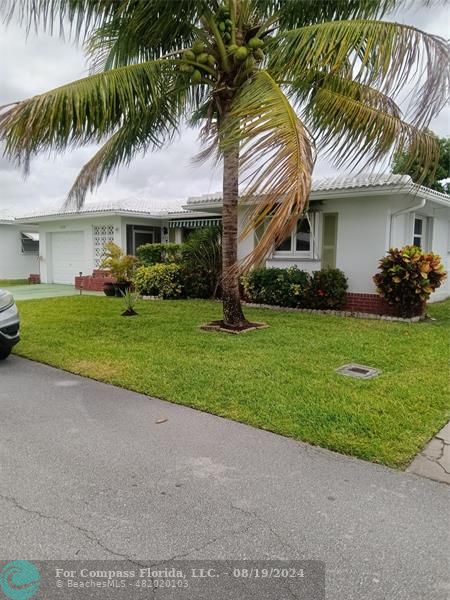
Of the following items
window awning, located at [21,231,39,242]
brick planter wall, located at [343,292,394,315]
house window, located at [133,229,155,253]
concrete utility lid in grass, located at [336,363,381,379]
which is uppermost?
window awning, located at [21,231,39,242]

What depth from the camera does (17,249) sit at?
23859mm

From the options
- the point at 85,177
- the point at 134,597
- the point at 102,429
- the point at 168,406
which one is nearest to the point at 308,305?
the point at 85,177

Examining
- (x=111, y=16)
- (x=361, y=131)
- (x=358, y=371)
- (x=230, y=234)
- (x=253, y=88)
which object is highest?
(x=111, y=16)

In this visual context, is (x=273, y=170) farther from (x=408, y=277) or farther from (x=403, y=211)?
(x=403, y=211)

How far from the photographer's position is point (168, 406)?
505 cm

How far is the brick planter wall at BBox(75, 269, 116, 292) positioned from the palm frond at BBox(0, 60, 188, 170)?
10.4 metres

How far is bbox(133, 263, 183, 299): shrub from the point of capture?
14.5 meters

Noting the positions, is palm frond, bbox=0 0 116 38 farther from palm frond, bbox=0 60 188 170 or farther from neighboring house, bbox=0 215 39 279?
neighboring house, bbox=0 215 39 279

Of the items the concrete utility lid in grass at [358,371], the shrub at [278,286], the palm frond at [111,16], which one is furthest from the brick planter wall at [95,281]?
the concrete utility lid in grass at [358,371]

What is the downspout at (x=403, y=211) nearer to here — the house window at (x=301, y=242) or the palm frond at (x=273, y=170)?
the house window at (x=301, y=242)

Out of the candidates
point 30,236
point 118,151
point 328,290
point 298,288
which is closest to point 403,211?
point 328,290

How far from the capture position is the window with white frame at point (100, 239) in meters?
19.4

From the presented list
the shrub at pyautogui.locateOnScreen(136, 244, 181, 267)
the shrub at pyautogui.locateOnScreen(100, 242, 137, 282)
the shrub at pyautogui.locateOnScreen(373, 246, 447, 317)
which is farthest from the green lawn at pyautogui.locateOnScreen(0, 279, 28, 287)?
the shrub at pyautogui.locateOnScreen(373, 246, 447, 317)

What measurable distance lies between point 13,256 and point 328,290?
61.9 ft
